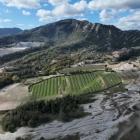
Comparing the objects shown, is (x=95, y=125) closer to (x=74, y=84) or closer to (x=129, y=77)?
(x=74, y=84)

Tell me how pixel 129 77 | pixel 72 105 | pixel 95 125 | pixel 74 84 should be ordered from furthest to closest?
pixel 129 77 < pixel 74 84 < pixel 72 105 < pixel 95 125

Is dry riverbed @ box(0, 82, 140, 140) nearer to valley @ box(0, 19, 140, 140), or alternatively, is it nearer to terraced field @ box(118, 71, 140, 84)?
valley @ box(0, 19, 140, 140)

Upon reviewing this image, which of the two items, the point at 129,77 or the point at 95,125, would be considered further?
the point at 129,77

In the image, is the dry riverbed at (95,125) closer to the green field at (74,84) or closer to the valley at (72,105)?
the valley at (72,105)

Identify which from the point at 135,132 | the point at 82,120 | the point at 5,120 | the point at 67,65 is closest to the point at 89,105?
the point at 82,120

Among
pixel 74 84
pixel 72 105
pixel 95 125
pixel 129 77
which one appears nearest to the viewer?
pixel 95 125

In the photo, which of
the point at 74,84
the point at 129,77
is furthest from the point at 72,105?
the point at 129,77

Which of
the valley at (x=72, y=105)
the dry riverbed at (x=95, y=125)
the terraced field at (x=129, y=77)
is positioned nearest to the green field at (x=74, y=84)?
the valley at (x=72, y=105)

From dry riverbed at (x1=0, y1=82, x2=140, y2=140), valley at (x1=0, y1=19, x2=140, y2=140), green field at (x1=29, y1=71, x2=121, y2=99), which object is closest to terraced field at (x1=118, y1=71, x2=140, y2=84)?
valley at (x1=0, y1=19, x2=140, y2=140)

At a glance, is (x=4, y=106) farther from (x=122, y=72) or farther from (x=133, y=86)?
(x=122, y=72)
